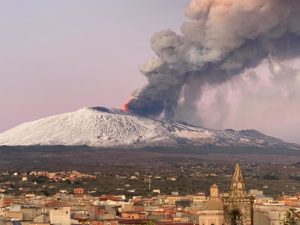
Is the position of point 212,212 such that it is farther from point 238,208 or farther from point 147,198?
point 147,198

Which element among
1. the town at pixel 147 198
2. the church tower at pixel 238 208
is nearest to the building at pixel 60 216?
the town at pixel 147 198

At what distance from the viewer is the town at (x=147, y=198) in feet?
180

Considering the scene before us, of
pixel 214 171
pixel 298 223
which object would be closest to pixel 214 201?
pixel 298 223

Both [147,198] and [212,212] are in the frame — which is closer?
[212,212]

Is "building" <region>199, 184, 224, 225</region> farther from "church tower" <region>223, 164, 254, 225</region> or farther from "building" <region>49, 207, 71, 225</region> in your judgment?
"building" <region>49, 207, 71, 225</region>

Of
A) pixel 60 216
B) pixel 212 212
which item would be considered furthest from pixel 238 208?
pixel 60 216

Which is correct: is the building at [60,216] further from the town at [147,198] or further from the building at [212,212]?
the building at [212,212]

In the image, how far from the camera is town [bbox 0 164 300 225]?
180ft

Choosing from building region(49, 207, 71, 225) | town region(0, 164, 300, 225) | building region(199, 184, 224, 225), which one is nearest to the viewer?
town region(0, 164, 300, 225)

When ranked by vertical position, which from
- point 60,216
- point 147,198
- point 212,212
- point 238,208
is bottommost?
point 60,216

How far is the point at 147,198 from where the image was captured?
13400 centimetres

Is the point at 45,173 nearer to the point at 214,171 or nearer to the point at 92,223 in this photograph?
the point at 214,171

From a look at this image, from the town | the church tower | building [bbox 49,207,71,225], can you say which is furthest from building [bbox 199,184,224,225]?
building [bbox 49,207,71,225]

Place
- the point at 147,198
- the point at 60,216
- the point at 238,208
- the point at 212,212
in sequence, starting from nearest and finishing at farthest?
the point at 238,208 → the point at 212,212 → the point at 60,216 → the point at 147,198
